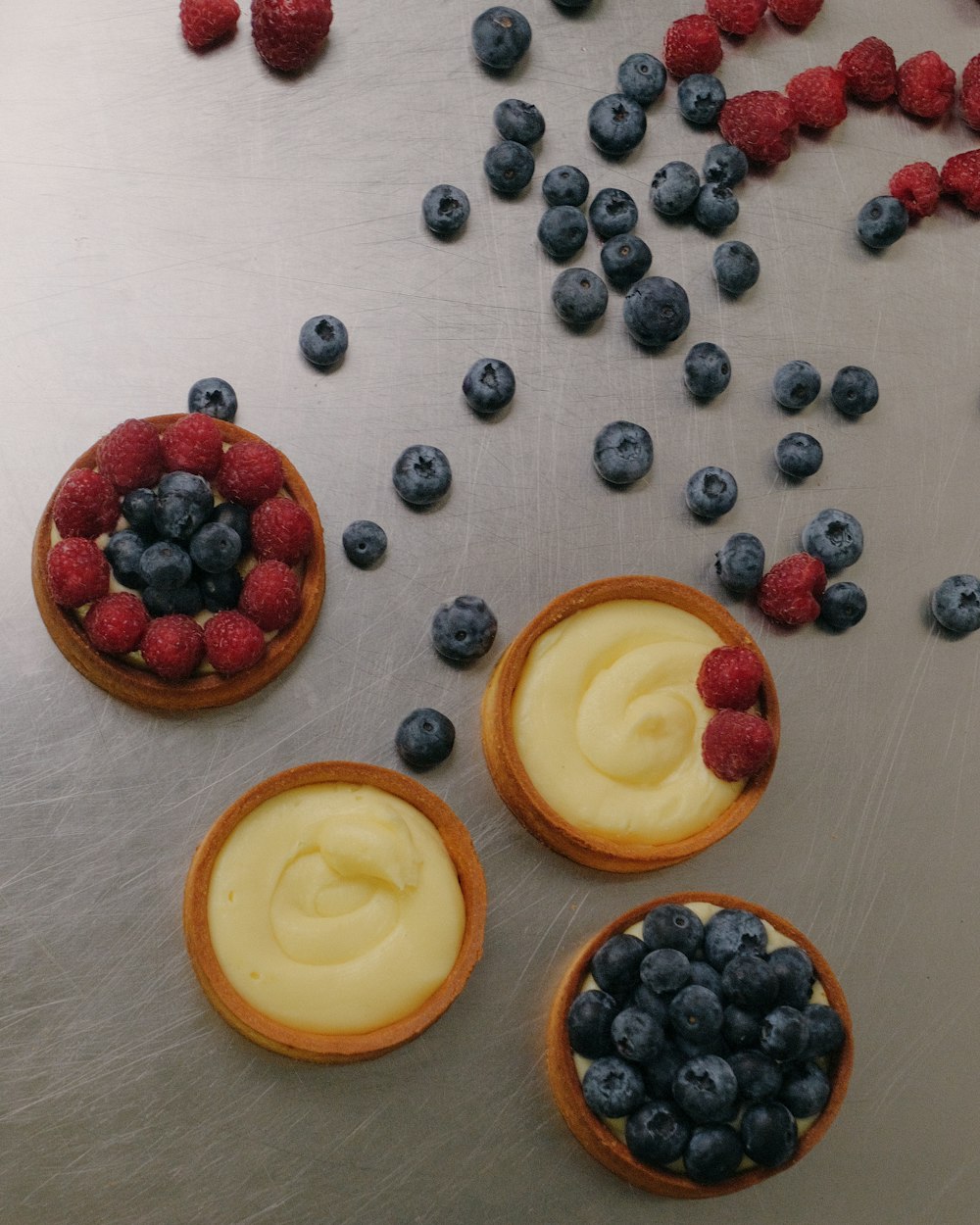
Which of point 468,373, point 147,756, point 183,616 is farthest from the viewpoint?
point 468,373

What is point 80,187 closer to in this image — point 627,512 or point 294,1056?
point 627,512

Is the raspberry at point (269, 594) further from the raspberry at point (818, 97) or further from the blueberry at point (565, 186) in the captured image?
the raspberry at point (818, 97)

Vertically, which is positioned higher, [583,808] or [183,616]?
[183,616]

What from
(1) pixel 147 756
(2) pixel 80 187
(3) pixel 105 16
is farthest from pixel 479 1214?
(3) pixel 105 16

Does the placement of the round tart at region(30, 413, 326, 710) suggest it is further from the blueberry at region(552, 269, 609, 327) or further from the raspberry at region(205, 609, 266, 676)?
the blueberry at region(552, 269, 609, 327)

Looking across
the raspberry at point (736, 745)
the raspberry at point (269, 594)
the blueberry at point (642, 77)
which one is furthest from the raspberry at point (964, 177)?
the raspberry at point (269, 594)

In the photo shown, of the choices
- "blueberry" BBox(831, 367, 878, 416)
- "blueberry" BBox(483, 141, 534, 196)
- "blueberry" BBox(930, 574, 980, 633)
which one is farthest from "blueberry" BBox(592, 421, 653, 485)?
"blueberry" BBox(930, 574, 980, 633)

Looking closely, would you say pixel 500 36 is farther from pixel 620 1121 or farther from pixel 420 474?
pixel 620 1121
